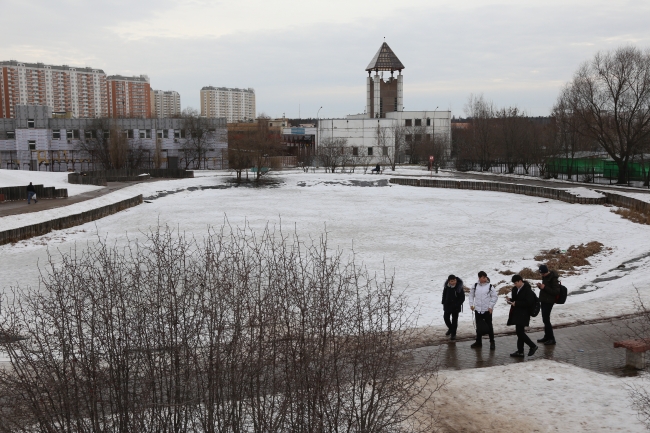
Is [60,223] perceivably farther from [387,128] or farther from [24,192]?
[387,128]

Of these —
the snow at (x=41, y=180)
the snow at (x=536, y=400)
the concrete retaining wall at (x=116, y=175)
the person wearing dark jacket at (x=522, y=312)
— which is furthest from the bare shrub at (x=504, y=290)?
the concrete retaining wall at (x=116, y=175)

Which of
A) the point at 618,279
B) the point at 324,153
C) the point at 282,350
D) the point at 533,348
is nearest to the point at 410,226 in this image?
the point at 618,279

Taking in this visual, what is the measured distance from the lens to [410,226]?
30031mm

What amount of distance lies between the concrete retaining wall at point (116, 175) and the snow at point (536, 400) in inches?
1830

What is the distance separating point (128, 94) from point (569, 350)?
490ft

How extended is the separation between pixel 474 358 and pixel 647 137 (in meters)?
43.3

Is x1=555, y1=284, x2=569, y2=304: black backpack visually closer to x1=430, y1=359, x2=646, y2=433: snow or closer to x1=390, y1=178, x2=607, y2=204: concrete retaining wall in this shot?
x1=430, y1=359, x2=646, y2=433: snow

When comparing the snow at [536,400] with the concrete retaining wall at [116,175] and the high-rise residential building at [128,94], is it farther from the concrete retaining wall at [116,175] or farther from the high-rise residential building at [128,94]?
the high-rise residential building at [128,94]

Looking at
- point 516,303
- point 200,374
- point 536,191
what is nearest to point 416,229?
point 516,303

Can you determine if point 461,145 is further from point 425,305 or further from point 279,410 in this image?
point 279,410

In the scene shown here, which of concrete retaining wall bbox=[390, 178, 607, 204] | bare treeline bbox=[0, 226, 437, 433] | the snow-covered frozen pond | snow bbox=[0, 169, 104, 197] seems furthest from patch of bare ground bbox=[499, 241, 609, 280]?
snow bbox=[0, 169, 104, 197]

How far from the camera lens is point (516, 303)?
11742 millimetres

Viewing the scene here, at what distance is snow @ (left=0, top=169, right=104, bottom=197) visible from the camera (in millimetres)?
44250

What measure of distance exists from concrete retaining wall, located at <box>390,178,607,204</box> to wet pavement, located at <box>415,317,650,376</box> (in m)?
27.6
